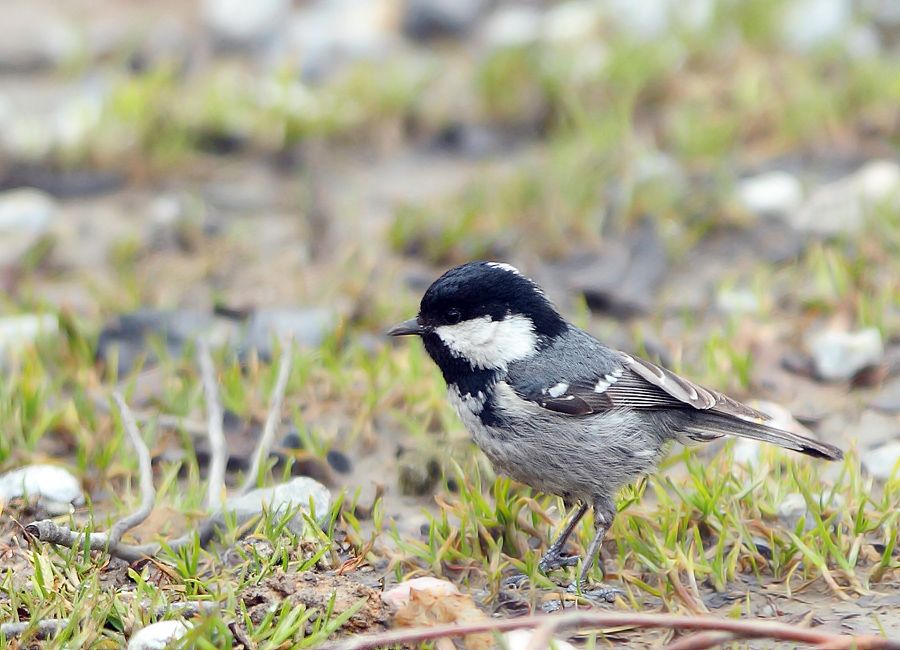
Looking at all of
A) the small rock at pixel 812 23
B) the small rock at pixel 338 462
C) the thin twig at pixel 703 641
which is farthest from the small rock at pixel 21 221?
the small rock at pixel 812 23

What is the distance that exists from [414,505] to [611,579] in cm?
83

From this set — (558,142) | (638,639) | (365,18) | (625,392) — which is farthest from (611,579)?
(365,18)

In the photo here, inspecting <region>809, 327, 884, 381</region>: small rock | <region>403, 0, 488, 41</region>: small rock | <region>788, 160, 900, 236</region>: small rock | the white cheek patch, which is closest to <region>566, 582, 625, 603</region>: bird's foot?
the white cheek patch

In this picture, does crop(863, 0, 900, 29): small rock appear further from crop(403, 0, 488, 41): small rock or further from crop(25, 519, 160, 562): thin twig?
crop(25, 519, 160, 562): thin twig

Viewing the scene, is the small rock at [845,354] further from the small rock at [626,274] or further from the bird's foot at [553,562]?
the bird's foot at [553,562]

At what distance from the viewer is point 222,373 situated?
4.88 m

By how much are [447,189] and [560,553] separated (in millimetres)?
3332

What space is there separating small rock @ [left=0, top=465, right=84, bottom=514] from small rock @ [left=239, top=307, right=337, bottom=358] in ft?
3.69

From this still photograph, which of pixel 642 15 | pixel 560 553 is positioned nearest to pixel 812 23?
pixel 642 15

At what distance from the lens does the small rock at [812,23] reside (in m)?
7.78

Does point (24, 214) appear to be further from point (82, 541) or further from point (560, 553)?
point (560, 553)

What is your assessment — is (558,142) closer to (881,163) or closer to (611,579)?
(881,163)

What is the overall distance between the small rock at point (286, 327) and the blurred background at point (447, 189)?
0.01 m

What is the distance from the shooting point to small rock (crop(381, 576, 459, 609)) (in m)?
3.46
